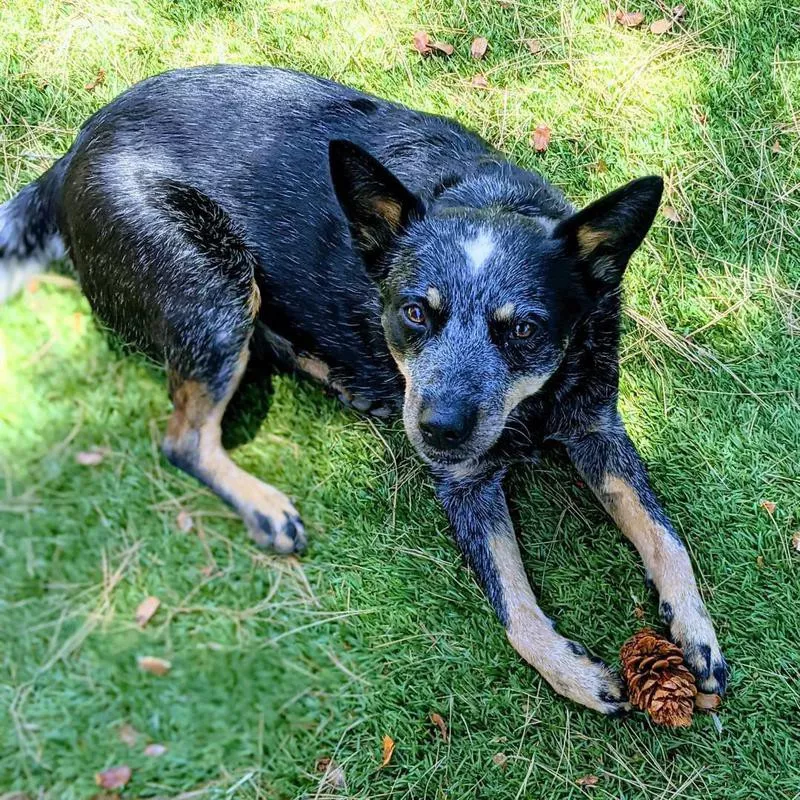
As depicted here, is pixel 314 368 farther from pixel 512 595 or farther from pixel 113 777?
pixel 113 777

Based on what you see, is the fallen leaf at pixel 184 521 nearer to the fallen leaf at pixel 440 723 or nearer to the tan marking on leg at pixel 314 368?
the tan marking on leg at pixel 314 368

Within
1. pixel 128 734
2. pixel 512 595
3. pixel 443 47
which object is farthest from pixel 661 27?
pixel 128 734

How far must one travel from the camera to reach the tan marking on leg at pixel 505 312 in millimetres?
2682

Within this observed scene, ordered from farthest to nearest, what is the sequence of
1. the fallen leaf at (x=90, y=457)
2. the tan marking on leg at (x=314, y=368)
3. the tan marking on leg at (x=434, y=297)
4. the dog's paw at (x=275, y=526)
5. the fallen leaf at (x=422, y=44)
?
the fallen leaf at (x=422, y=44)
the tan marking on leg at (x=314, y=368)
the fallen leaf at (x=90, y=457)
the dog's paw at (x=275, y=526)
the tan marking on leg at (x=434, y=297)

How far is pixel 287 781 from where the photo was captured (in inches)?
118

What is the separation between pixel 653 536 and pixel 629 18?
113 inches

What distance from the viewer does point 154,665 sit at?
10.2 ft

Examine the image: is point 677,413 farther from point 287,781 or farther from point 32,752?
point 32,752

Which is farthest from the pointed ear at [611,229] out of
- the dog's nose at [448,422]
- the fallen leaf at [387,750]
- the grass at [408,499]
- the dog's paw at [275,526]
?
the fallen leaf at [387,750]

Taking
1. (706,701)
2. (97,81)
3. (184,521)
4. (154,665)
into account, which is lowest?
(154,665)

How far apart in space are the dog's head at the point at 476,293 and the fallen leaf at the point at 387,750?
1.11 metres

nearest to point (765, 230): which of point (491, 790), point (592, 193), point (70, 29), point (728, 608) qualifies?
point (592, 193)

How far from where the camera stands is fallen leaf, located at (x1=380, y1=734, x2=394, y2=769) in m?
3.04

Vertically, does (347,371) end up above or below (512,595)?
above
